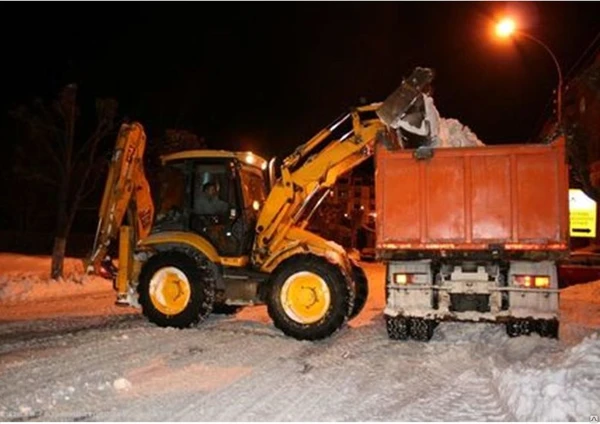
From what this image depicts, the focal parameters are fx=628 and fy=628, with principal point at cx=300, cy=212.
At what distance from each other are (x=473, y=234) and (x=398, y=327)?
1.76 meters

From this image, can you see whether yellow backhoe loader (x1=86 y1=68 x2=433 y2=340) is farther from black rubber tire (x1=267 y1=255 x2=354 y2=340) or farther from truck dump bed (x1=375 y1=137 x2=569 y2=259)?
truck dump bed (x1=375 y1=137 x2=569 y2=259)

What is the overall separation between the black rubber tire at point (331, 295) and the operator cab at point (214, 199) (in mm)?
1092

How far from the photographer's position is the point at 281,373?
748 centimetres

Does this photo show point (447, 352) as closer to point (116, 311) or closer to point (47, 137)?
point (116, 311)

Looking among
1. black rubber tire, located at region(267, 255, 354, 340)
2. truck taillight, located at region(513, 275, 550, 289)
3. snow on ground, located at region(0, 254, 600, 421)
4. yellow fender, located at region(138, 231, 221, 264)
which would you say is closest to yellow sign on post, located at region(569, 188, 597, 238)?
snow on ground, located at region(0, 254, 600, 421)

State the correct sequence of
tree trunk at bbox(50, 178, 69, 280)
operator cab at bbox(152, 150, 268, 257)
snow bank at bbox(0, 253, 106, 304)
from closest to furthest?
operator cab at bbox(152, 150, 268, 257), snow bank at bbox(0, 253, 106, 304), tree trunk at bbox(50, 178, 69, 280)

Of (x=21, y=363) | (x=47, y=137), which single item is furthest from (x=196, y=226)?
(x=47, y=137)

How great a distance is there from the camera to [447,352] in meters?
8.41

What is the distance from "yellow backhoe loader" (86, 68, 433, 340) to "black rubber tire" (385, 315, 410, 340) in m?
0.68

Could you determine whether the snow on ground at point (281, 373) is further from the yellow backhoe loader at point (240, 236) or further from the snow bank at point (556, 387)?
the yellow backhoe loader at point (240, 236)

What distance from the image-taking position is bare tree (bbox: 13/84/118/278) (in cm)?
1694

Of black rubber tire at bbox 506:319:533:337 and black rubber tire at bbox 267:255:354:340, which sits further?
black rubber tire at bbox 267:255:354:340

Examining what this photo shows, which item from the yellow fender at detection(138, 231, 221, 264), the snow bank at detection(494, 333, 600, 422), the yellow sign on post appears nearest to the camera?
the snow bank at detection(494, 333, 600, 422)

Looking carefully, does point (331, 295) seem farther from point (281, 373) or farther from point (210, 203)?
point (210, 203)
